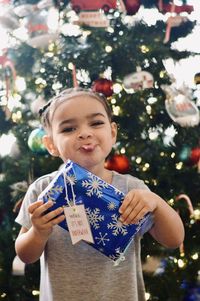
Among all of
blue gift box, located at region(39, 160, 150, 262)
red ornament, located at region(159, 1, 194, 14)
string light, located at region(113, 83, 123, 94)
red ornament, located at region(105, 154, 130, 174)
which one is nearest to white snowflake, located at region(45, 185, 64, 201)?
blue gift box, located at region(39, 160, 150, 262)

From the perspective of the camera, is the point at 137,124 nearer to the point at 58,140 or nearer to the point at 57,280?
the point at 58,140

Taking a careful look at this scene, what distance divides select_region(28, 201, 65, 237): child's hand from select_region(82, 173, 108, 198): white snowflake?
2.6 inches

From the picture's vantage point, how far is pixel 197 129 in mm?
1510

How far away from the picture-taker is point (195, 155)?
4.74 feet

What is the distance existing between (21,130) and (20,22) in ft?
1.42

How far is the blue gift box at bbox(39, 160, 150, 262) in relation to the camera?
72cm

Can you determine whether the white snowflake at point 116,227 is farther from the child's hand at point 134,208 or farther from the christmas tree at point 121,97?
the christmas tree at point 121,97

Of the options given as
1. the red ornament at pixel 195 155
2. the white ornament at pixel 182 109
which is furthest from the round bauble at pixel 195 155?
the white ornament at pixel 182 109

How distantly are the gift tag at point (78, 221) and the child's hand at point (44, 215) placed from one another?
0.7 inches

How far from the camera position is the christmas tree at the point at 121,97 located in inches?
57.3

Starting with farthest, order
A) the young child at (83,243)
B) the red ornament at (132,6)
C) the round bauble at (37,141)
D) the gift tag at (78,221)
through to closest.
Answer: the red ornament at (132,6) < the round bauble at (37,141) < the young child at (83,243) < the gift tag at (78,221)

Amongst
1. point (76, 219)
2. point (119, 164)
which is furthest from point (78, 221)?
point (119, 164)

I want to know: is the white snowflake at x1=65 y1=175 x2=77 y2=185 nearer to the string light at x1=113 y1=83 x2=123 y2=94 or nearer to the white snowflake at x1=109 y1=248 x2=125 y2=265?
the white snowflake at x1=109 y1=248 x2=125 y2=265

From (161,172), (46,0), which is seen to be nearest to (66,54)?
(46,0)
